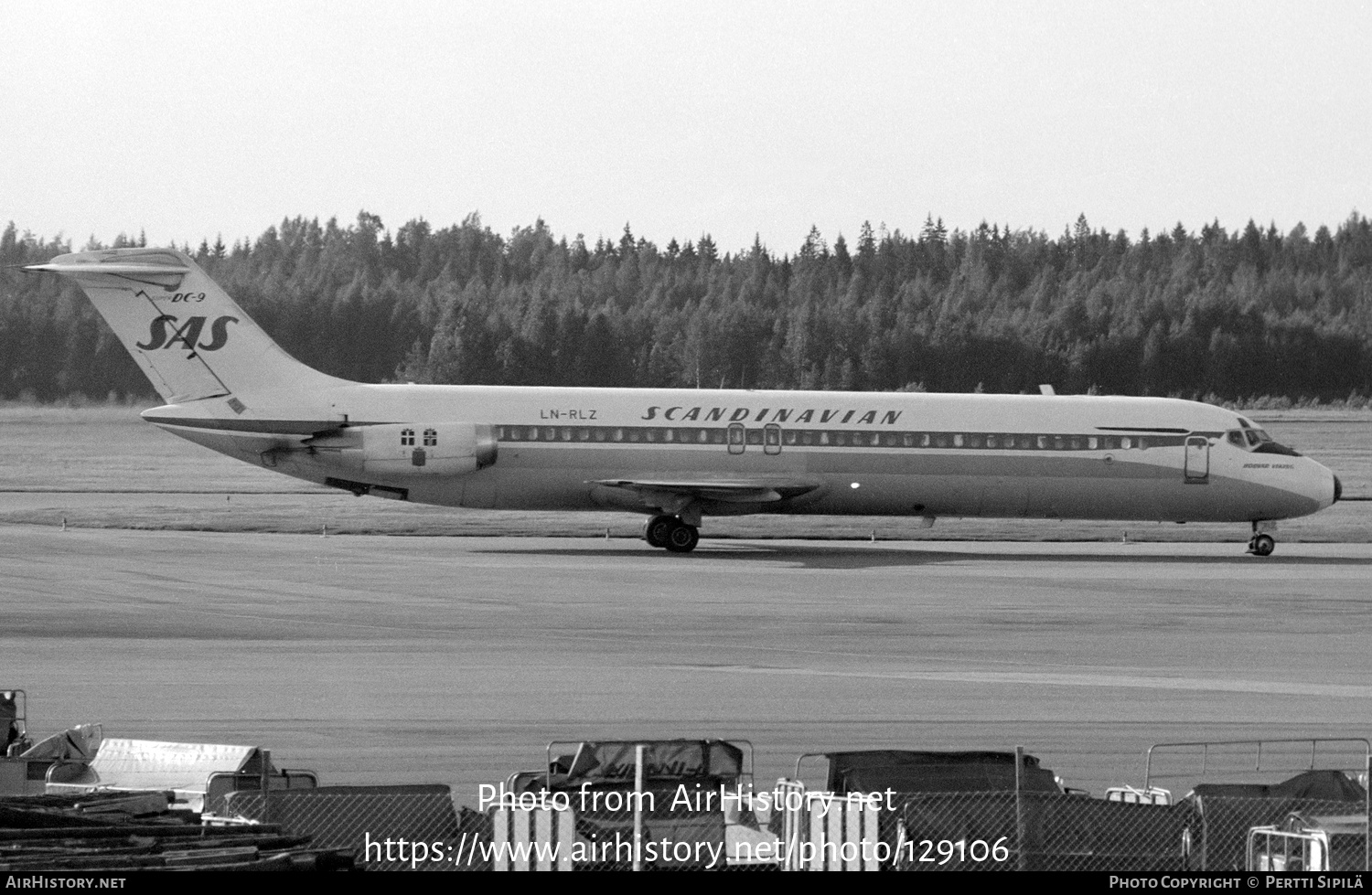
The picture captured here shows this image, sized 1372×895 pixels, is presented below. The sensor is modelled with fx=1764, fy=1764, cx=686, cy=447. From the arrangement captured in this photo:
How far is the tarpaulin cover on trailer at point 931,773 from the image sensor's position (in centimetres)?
1164

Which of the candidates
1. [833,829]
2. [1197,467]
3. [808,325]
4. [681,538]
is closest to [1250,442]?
[1197,467]

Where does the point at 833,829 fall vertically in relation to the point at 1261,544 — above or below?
below

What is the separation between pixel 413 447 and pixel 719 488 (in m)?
6.02

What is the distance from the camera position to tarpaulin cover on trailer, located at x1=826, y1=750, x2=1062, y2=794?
11.6 meters

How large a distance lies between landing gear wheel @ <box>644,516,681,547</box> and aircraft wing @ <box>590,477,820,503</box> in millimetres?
627

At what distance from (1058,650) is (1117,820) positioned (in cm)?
1111

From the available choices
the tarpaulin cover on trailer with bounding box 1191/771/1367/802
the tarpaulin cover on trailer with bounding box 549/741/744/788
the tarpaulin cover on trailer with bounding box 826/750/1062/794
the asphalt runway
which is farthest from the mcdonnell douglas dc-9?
the tarpaulin cover on trailer with bounding box 1191/771/1367/802

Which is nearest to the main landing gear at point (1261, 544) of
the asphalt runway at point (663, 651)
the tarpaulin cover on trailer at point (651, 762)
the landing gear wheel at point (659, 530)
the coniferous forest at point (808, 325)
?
the asphalt runway at point (663, 651)

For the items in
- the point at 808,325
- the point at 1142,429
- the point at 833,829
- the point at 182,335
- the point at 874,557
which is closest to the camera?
the point at 833,829

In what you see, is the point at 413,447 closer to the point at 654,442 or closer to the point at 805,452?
the point at 654,442

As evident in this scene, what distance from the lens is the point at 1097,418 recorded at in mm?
35969

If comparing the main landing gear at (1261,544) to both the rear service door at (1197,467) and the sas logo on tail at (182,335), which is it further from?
the sas logo on tail at (182,335)

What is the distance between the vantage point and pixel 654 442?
3488cm

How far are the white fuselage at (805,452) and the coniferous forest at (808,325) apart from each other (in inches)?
1428
